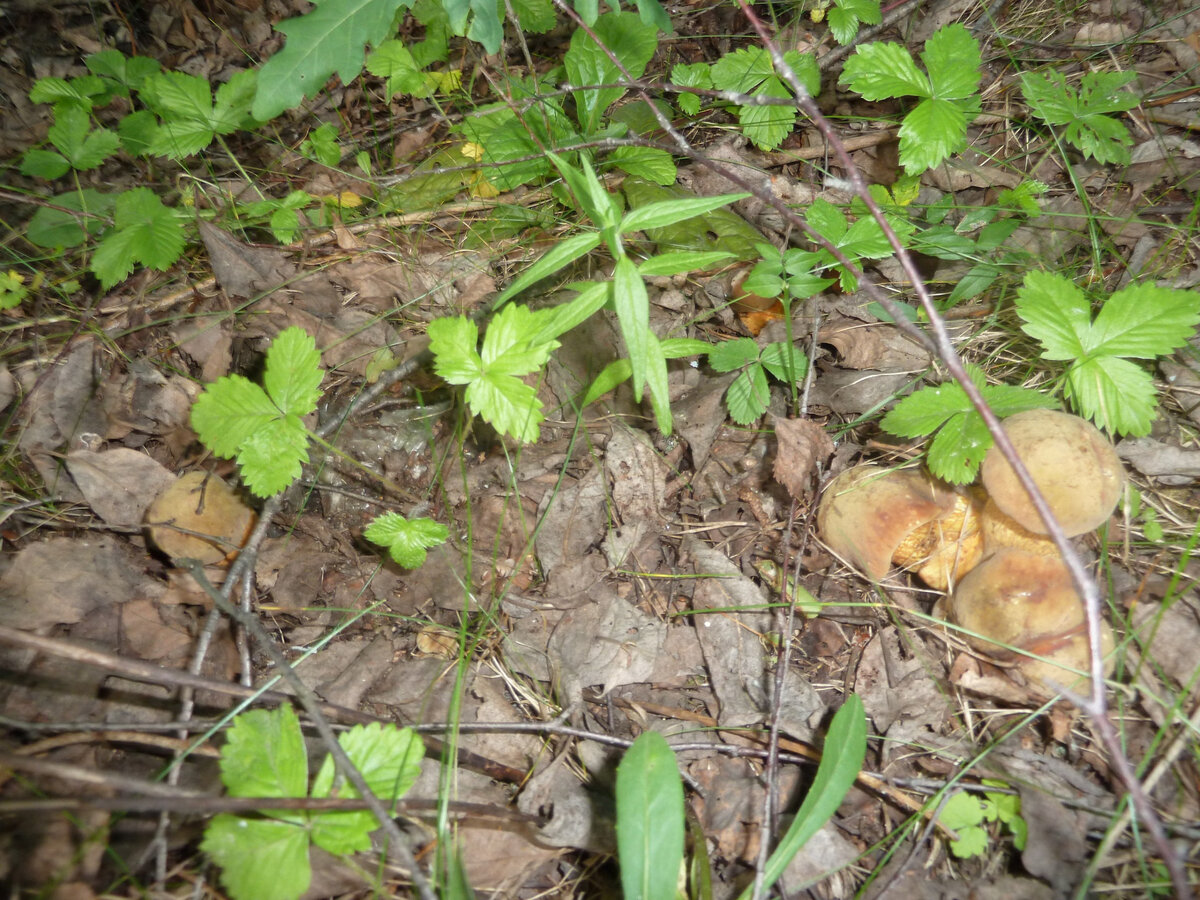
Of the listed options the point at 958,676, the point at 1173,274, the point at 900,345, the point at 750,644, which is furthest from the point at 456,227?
the point at 1173,274

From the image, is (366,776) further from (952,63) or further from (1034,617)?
(952,63)

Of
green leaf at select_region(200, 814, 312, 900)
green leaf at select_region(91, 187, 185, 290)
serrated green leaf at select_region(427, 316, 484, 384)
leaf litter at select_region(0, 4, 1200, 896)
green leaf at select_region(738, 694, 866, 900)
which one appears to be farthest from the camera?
green leaf at select_region(91, 187, 185, 290)

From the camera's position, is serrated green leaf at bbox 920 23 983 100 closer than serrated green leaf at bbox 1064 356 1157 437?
No

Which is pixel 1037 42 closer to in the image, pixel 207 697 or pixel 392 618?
pixel 392 618

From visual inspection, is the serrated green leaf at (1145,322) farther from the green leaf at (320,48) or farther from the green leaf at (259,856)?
the green leaf at (259,856)

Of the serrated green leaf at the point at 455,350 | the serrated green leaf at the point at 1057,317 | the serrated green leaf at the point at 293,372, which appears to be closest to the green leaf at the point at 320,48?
the serrated green leaf at the point at 293,372

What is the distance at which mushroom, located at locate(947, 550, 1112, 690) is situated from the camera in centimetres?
179

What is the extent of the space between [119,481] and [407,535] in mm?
1195

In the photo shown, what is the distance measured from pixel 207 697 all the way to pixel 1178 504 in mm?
3101

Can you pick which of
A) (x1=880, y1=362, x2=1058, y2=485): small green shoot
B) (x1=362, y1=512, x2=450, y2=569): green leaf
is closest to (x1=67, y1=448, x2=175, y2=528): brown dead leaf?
(x1=362, y1=512, x2=450, y2=569): green leaf

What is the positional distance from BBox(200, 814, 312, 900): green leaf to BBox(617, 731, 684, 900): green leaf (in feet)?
2.46

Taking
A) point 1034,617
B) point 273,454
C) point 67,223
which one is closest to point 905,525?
point 1034,617

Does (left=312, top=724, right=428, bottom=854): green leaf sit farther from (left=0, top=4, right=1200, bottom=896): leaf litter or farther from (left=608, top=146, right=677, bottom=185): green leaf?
(left=608, top=146, right=677, bottom=185): green leaf

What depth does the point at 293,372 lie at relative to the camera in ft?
7.18
